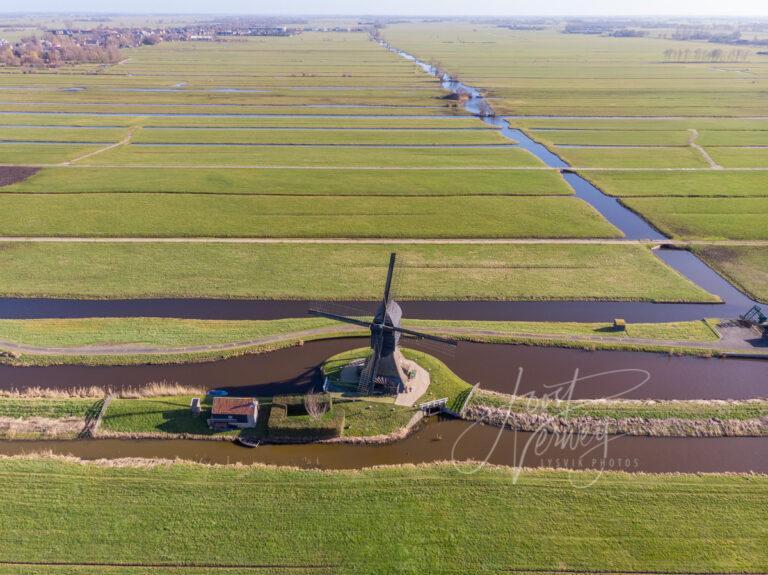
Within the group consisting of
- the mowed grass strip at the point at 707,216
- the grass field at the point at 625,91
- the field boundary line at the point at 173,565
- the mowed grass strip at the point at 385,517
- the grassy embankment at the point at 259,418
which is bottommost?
the field boundary line at the point at 173,565

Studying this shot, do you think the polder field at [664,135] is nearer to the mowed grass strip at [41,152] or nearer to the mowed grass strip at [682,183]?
the mowed grass strip at [682,183]

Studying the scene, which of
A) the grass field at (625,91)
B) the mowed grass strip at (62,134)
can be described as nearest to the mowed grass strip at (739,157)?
the grass field at (625,91)

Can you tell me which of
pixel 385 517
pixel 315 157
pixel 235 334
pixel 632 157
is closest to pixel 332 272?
pixel 235 334

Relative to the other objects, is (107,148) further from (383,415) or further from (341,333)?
(383,415)

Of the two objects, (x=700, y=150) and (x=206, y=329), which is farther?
(x=700, y=150)

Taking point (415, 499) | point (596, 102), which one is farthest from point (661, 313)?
point (596, 102)

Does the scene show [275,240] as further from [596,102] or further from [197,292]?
[596,102]
